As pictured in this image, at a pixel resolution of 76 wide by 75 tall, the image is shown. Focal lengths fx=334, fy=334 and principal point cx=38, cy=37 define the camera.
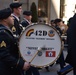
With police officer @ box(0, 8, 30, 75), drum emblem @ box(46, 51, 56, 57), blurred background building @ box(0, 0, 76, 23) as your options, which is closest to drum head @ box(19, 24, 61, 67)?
drum emblem @ box(46, 51, 56, 57)

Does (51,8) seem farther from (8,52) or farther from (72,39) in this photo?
(8,52)

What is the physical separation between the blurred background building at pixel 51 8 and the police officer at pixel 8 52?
22.8 m

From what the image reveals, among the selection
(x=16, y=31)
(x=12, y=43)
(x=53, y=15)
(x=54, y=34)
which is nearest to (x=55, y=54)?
(x=54, y=34)

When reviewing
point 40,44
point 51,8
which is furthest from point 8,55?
point 51,8

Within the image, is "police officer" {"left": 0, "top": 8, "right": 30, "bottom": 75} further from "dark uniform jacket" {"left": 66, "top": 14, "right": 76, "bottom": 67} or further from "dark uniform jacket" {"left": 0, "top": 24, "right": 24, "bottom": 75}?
"dark uniform jacket" {"left": 66, "top": 14, "right": 76, "bottom": 67}

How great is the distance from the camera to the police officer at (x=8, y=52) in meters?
4.42

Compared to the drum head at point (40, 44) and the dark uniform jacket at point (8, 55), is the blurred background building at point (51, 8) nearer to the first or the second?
the drum head at point (40, 44)

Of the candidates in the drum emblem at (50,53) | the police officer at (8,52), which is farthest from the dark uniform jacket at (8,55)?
the drum emblem at (50,53)

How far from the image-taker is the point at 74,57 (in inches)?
200

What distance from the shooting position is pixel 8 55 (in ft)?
14.5

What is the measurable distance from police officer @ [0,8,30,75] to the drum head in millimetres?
162

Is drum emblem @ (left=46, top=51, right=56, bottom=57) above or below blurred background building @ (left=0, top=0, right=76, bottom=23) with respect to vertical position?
above

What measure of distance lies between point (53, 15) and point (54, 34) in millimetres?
23474

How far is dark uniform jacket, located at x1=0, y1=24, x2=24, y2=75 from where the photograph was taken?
4.41m
